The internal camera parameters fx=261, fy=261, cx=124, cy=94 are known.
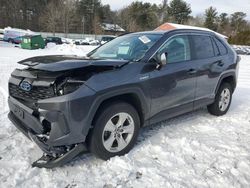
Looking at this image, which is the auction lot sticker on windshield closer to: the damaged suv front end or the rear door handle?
the rear door handle

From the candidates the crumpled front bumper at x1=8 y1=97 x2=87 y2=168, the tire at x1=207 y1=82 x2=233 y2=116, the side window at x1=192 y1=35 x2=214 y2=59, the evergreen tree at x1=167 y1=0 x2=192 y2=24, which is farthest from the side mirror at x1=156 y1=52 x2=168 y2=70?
the evergreen tree at x1=167 y1=0 x2=192 y2=24

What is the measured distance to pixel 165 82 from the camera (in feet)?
12.7

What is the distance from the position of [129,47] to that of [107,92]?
125 cm

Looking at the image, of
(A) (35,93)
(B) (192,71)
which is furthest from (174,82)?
(A) (35,93)

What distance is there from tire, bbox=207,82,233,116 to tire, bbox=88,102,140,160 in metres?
2.39

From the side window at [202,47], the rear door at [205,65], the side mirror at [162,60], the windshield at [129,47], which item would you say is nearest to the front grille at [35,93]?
the windshield at [129,47]

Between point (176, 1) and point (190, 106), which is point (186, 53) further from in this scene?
point (176, 1)

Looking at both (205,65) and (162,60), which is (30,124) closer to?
(162,60)

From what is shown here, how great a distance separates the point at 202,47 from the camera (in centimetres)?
483

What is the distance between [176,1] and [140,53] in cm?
7375

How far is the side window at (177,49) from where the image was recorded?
4057 millimetres

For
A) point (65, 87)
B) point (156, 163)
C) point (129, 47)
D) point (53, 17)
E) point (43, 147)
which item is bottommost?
point (156, 163)

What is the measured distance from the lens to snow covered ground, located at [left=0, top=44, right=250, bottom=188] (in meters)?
3.02

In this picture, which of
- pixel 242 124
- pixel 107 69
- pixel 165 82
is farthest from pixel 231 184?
pixel 242 124
